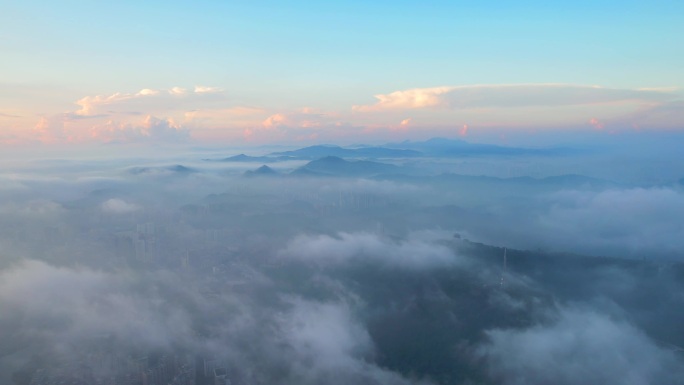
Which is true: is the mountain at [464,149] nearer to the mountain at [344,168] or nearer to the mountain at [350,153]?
the mountain at [350,153]

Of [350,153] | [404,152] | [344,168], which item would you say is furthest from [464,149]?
[344,168]

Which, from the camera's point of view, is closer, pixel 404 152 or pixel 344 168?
pixel 344 168

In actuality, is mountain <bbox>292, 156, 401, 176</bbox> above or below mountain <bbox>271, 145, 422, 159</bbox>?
below

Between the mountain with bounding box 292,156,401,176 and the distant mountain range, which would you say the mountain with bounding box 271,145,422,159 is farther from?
the mountain with bounding box 292,156,401,176

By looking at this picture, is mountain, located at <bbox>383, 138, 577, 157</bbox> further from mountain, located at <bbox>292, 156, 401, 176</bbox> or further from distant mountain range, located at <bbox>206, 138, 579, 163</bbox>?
mountain, located at <bbox>292, 156, 401, 176</bbox>

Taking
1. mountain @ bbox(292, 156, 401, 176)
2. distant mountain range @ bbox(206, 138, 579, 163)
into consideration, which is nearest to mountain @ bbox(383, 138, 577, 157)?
distant mountain range @ bbox(206, 138, 579, 163)

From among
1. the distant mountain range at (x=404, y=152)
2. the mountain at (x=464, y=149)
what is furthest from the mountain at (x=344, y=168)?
the mountain at (x=464, y=149)

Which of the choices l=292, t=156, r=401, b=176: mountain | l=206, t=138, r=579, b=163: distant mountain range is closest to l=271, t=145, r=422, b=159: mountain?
l=206, t=138, r=579, b=163: distant mountain range

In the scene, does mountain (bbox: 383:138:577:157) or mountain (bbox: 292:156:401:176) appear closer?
mountain (bbox: 292:156:401:176)

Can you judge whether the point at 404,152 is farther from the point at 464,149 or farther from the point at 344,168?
the point at 344,168
